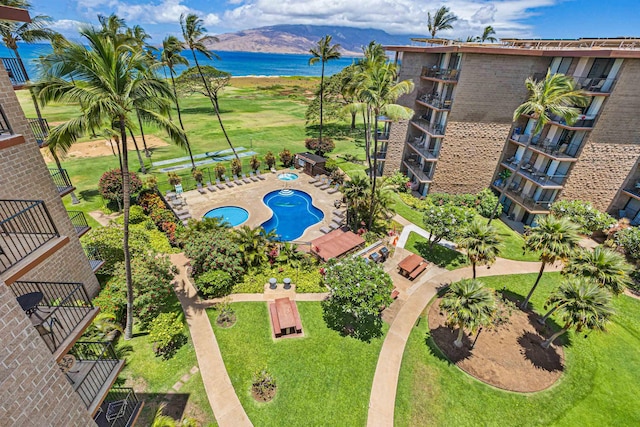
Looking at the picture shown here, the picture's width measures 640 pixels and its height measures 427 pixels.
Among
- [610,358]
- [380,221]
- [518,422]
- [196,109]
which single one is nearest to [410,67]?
[380,221]

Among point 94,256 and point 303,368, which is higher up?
point 94,256

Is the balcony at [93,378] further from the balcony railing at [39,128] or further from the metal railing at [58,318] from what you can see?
the balcony railing at [39,128]

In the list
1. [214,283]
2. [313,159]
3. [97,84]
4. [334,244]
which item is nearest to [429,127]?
[313,159]

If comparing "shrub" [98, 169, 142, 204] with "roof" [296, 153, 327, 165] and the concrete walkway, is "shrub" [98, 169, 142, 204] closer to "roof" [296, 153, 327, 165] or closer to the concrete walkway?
the concrete walkway

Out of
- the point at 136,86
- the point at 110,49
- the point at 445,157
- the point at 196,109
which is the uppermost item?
the point at 110,49

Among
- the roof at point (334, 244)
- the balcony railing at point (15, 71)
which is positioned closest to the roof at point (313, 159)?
the roof at point (334, 244)

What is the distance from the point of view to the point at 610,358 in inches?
749

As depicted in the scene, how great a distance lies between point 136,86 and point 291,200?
961 inches

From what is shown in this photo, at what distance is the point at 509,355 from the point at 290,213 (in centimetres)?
2392

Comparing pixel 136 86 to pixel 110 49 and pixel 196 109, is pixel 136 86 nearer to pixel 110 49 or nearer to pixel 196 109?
pixel 110 49

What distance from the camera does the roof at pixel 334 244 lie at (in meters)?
25.1

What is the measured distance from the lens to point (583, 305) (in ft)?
52.6

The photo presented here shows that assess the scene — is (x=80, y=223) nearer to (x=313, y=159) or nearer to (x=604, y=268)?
(x=313, y=159)

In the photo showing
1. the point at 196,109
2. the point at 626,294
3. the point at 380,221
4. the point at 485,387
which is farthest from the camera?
the point at 196,109
